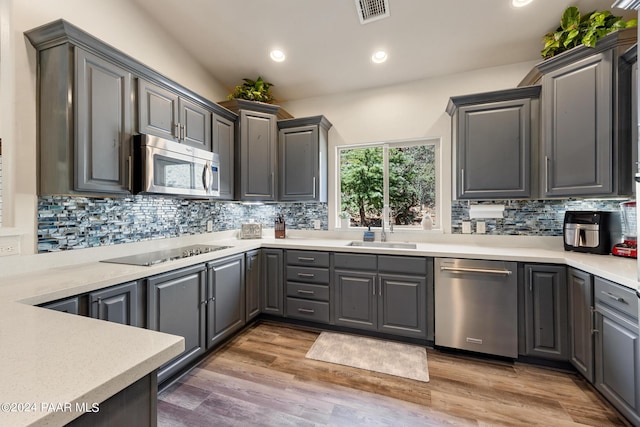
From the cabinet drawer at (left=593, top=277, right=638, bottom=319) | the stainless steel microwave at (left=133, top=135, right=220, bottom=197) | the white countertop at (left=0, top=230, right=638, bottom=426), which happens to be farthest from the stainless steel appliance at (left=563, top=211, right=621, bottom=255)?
the stainless steel microwave at (left=133, top=135, right=220, bottom=197)

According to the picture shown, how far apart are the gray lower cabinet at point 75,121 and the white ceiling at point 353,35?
1.19 m

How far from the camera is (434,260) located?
2.40 metres

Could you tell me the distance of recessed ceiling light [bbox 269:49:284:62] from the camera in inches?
116

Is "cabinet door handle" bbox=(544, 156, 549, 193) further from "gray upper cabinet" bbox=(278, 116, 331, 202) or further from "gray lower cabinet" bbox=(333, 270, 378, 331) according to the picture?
"gray upper cabinet" bbox=(278, 116, 331, 202)

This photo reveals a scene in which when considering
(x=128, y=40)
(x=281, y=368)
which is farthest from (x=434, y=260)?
Result: (x=128, y=40)

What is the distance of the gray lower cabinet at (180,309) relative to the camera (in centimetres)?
183

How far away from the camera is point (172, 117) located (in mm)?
2309

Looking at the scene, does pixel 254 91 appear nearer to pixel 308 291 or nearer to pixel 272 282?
pixel 272 282

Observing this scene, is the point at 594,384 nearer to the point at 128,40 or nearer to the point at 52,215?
the point at 52,215

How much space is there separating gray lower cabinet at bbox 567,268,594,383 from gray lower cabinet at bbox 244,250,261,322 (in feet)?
8.76

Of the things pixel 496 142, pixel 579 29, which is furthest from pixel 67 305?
pixel 579 29

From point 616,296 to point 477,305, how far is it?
33.3 inches

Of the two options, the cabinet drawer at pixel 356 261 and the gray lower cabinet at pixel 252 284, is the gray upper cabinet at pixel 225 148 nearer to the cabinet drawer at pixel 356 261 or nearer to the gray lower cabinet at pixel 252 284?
the gray lower cabinet at pixel 252 284

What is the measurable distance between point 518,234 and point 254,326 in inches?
111
